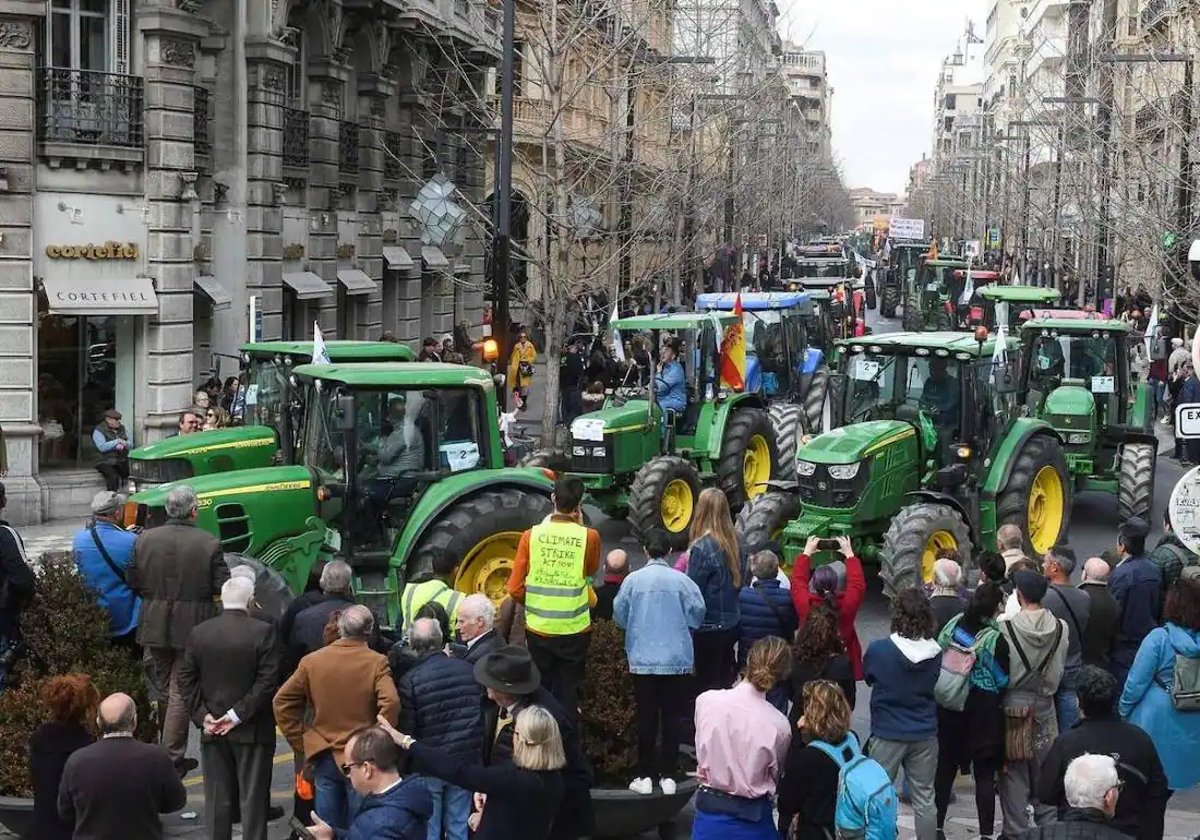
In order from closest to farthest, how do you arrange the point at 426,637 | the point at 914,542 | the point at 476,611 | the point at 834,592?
the point at 426,637
the point at 476,611
the point at 834,592
the point at 914,542

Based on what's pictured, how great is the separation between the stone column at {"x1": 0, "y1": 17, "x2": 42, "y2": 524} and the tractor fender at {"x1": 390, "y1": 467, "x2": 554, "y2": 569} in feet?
32.5

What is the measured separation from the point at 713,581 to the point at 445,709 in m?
2.75

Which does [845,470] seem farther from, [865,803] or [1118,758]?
[865,803]

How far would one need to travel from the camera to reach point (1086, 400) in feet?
72.7

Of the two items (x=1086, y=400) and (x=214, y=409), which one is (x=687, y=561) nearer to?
(x=214, y=409)

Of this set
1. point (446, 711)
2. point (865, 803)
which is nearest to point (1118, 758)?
point (865, 803)

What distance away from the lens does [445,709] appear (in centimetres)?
875

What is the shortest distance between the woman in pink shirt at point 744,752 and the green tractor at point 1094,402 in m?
13.5

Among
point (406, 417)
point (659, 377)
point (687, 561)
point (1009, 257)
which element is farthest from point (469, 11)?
point (1009, 257)

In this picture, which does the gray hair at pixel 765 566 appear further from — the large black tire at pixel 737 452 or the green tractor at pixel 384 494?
the large black tire at pixel 737 452

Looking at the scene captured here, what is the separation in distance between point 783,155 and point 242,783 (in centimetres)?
6256

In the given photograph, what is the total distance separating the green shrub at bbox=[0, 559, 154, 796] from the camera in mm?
10094

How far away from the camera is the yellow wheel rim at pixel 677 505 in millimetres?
19609

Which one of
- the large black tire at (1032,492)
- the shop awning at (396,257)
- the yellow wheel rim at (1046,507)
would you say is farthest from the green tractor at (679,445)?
the shop awning at (396,257)
